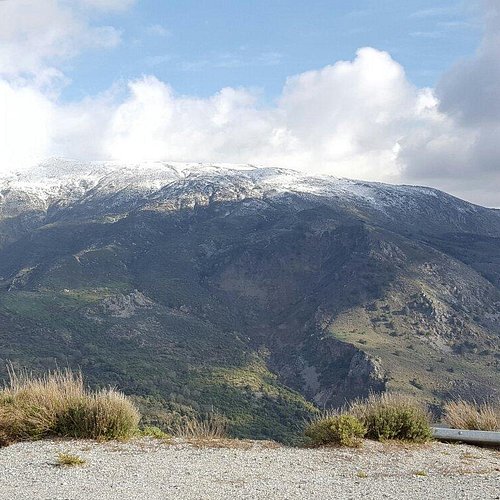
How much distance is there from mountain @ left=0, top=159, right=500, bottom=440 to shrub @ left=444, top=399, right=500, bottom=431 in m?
41.4

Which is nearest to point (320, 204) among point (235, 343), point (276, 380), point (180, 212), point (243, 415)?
point (180, 212)

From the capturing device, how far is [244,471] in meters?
8.73

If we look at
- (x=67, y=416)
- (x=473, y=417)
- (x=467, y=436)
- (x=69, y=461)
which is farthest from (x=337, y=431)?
(x=67, y=416)

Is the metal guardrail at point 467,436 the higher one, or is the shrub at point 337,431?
the shrub at point 337,431

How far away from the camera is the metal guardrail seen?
35.8 feet

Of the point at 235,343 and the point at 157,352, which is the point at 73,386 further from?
the point at 235,343

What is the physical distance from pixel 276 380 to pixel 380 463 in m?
95.2

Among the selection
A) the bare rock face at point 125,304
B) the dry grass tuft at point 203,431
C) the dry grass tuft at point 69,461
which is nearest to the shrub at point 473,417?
the dry grass tuft at point 203,431

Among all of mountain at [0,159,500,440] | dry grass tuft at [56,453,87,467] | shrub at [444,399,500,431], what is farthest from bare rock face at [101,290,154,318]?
dry grass tuft at [56,453,87,467]

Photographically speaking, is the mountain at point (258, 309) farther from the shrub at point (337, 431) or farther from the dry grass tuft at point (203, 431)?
the shrub at point (337, 431)

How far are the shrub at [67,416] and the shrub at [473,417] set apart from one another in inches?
257

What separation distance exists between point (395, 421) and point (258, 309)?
130212mm

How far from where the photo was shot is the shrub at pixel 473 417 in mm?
11906

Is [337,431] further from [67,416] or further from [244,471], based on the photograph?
[67,416]
